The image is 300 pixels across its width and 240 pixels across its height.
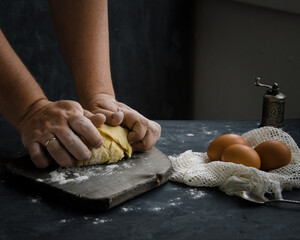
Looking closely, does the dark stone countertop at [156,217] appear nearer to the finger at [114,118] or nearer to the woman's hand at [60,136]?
the woman's hand at [60,136]

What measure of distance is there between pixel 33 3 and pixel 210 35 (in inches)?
48.1

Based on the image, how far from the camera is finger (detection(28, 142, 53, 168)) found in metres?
1.07

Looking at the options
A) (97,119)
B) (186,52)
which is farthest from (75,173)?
(186,52)

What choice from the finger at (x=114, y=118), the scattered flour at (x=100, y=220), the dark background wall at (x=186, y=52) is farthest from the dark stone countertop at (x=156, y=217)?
the dark background wall at (x=186, y=52)

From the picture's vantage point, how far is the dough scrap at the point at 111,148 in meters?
1.12

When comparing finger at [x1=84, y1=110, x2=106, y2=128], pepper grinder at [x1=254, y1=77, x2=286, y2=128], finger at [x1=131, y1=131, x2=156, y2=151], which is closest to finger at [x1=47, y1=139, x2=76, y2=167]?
finger at [x1=84, y1=110, x2=106, y2=128]

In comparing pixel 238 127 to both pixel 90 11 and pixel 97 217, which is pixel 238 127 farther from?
pixel 97 217

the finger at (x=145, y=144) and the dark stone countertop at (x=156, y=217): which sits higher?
the finger at (x=145, y=144)

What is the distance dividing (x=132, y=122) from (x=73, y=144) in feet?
0.77

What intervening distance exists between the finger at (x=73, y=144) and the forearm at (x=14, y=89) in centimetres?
18

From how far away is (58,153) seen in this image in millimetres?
→ 1055

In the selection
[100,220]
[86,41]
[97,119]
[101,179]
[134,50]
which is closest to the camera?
[100,220]

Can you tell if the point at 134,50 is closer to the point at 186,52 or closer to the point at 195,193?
the point at 186,52

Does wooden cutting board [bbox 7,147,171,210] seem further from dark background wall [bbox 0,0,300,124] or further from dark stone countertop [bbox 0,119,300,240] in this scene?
dark background wall [bbox 0,0,300,124]
